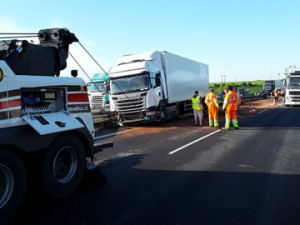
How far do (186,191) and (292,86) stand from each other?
24.5 metres

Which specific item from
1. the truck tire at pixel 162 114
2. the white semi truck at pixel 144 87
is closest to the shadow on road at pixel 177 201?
the white semi truck at pixel 144 87

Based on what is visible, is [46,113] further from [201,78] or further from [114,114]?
[201,78]

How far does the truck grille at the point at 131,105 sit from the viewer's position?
15.7 m

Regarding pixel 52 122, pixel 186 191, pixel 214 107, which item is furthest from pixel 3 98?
pixel 214 107

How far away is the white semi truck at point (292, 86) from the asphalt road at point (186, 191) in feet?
64.0

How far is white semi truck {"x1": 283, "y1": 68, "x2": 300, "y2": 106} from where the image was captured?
26681 mm

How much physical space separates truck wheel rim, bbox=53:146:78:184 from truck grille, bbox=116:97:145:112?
34.3 feet

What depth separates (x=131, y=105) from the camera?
1586 centimetres

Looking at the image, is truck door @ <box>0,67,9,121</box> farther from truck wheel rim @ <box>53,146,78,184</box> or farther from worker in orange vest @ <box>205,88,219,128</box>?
worker in orange vest @ <box>205,88,219,128</box>

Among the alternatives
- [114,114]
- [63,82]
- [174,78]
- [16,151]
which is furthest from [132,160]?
[174,78]

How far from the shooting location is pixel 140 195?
5.13 m

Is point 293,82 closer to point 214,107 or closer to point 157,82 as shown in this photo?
point 157,82

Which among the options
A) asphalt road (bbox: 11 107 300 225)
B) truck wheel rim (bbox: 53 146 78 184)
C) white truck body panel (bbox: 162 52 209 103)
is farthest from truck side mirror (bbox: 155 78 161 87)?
truck wheel rim (bbox: 53 146 78 184)

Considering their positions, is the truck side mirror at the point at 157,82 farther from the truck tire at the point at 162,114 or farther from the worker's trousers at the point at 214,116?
the worker's trousers at the point at 214,116
